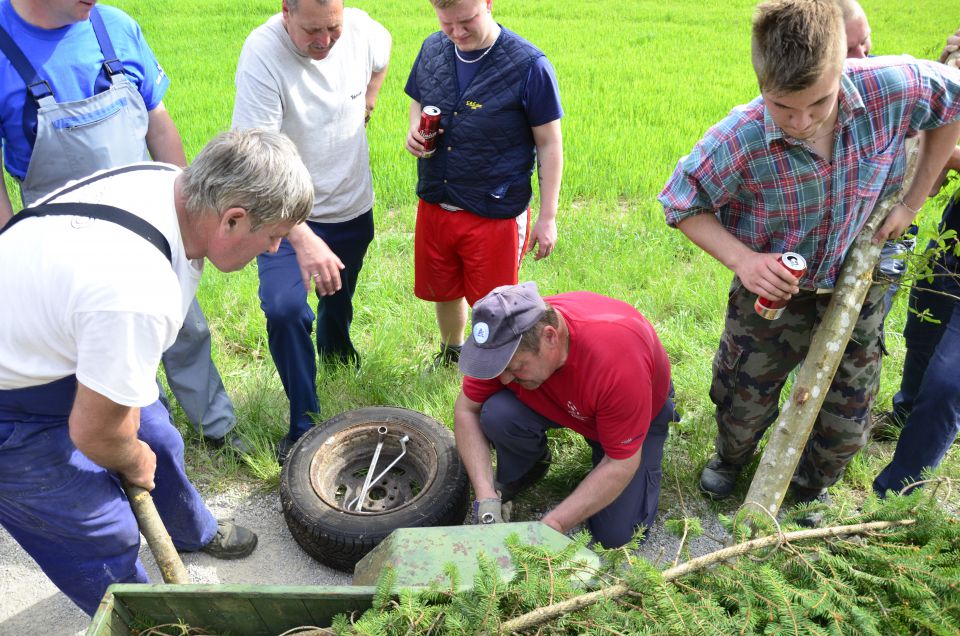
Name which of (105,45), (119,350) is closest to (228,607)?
(119,350)

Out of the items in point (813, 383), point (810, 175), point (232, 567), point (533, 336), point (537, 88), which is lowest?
point (232, 567)

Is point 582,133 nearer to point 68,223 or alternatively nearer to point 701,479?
point 701,479

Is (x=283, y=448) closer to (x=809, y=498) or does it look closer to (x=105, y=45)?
(x=105, y=45)

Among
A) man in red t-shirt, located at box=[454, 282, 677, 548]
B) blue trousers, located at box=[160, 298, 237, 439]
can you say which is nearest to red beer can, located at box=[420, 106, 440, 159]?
man in red t-shirt, located at box=[454, 282, 677, 548]

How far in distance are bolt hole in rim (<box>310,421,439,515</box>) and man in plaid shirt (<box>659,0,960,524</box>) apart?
56.8 inches

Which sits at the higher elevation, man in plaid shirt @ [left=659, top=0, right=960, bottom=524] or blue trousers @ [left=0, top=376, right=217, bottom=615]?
man in plaid shirt @ [left=659, top=0, right=960, bottom=524]

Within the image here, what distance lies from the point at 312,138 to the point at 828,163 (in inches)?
84.2

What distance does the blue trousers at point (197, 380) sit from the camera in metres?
3.47

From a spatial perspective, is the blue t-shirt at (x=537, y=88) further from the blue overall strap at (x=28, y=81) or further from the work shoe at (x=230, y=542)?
the work shoe at (x=230, y=542)

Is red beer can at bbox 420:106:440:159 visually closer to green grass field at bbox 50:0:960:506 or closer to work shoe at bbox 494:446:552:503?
green grass field at bbox 50:0:960:506

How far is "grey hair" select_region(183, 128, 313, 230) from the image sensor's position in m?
2.03

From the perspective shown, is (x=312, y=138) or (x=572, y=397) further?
(x=312, y=138)

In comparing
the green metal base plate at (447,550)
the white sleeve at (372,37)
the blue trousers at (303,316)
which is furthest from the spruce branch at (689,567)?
the white sleeve at (372,37)

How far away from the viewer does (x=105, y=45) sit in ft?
9.73
